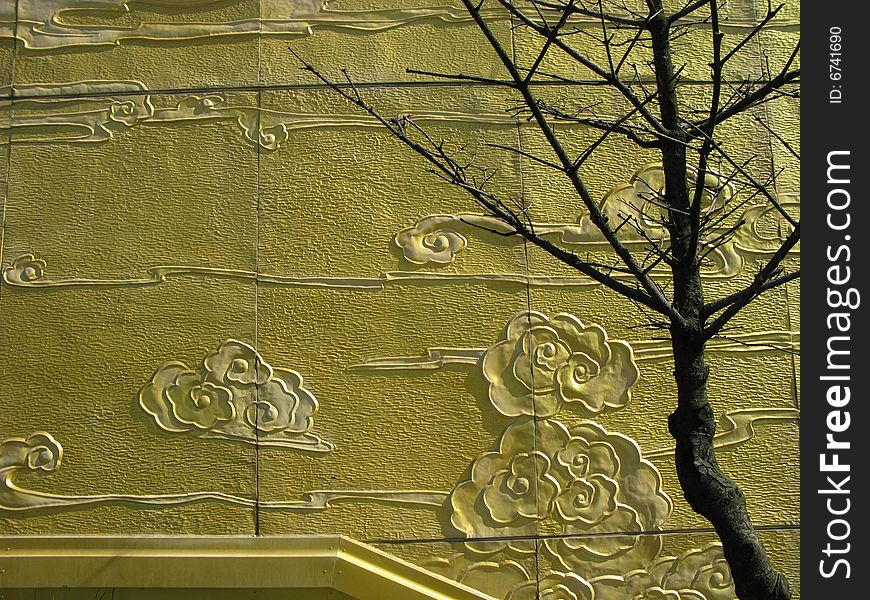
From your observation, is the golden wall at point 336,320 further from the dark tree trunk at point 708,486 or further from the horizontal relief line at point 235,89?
the dark tree trunk at point 708,486

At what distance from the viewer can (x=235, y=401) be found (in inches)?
206

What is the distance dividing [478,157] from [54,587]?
3071 mm

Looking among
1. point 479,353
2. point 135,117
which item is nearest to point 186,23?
point 135,117

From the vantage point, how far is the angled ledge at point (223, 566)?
4.91 metres

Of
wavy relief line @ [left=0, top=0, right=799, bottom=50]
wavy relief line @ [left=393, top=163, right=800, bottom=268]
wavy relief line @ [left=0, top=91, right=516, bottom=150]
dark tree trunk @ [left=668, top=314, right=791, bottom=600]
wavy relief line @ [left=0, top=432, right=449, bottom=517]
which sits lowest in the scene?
wavy relief line @ [left=0, top=432, right=449, bottom=517]

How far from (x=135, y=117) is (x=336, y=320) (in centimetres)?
168

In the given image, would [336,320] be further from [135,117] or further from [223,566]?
[135,117]

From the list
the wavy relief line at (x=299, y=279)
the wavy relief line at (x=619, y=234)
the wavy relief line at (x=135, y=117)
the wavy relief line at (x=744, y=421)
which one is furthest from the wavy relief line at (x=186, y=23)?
the wavy relief line at (x=744, y=421)

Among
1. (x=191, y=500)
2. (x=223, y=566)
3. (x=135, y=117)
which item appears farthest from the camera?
(x=135, y=117)

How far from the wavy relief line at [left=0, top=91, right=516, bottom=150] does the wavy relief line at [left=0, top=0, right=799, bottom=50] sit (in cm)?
32

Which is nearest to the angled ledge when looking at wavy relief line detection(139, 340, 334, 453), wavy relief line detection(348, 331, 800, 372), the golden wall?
the golden wall

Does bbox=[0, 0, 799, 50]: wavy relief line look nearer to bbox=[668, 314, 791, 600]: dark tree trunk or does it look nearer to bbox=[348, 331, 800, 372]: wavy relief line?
bbox=[348, 331, 800, 372]: wavy relief line

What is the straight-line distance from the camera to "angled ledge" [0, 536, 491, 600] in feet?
16.1
